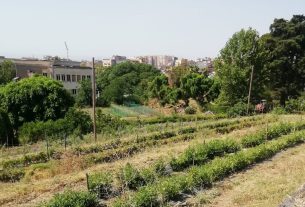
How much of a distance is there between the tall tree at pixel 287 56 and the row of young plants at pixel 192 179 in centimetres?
2111

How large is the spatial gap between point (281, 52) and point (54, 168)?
27998 millimetres

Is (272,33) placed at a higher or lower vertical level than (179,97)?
higher

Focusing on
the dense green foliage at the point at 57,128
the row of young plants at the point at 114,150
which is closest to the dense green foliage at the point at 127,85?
the dense green foliage at the point at 57,128

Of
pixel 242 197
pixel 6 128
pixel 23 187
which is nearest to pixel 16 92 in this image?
pixel 6 128

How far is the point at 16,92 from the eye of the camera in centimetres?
3009

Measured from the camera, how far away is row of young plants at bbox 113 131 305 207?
1122 centimetres

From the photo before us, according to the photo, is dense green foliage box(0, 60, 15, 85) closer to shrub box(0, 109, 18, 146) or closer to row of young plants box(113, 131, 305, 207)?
shrub box(0, 109, 18, 146)

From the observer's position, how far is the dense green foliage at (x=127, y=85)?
56094 millimetres

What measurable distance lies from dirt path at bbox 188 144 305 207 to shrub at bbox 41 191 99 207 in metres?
2.81

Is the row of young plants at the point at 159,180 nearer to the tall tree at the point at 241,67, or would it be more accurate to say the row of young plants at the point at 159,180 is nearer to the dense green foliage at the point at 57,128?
the dense green foliage at the point at 57,128

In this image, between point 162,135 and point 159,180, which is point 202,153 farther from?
point 162,135

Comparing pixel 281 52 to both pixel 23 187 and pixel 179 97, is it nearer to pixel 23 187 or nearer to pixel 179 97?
pixel 179 97

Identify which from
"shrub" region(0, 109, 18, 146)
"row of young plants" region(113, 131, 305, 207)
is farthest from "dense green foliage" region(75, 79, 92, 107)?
"row of young plants" region(113, 131, 305, 207)

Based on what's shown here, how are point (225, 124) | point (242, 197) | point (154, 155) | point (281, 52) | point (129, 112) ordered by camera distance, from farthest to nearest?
point (129, 112), point (281, 52), point (225, 124), point (154, 155), point (242, 197)
